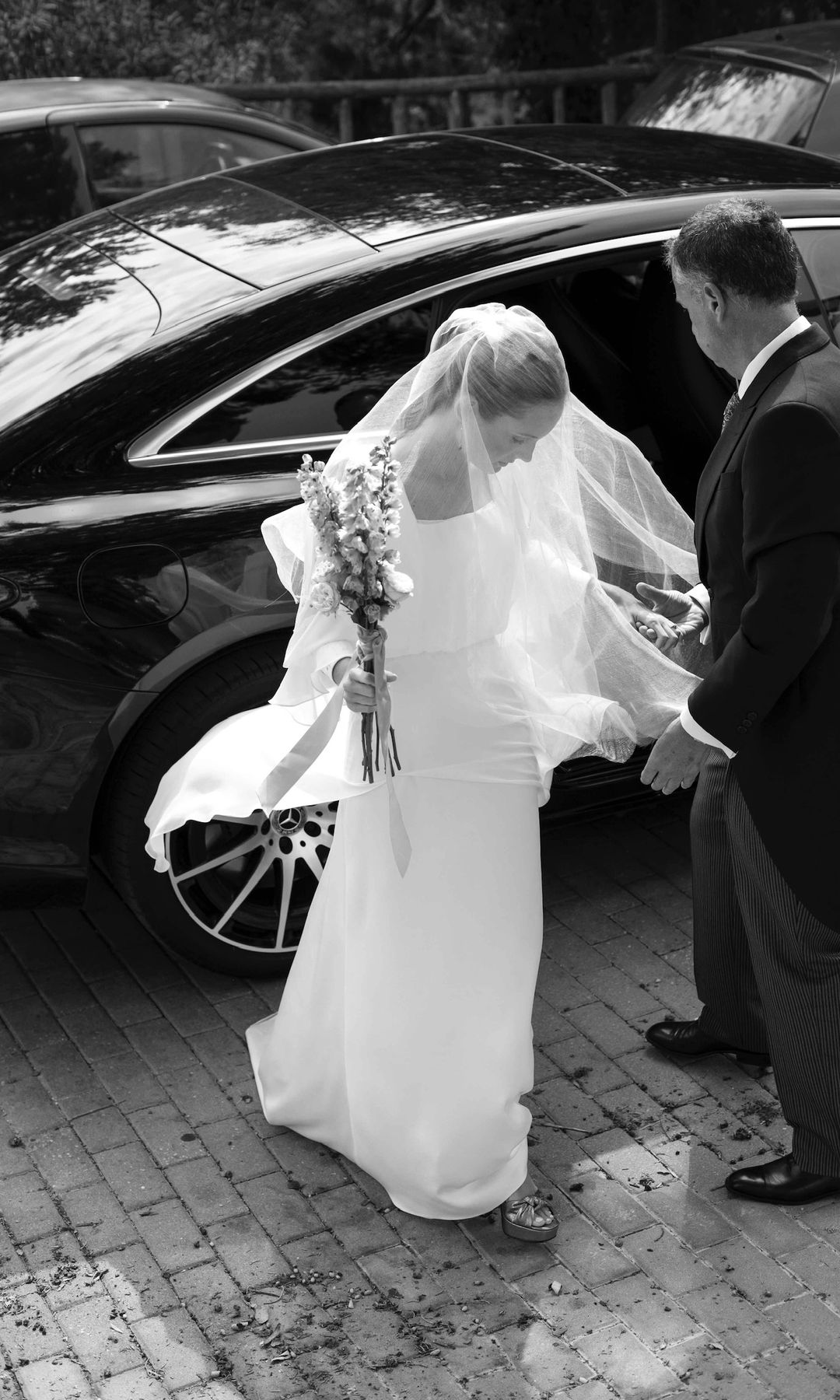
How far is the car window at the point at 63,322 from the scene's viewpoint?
11.9ft

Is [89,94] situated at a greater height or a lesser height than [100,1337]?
greater

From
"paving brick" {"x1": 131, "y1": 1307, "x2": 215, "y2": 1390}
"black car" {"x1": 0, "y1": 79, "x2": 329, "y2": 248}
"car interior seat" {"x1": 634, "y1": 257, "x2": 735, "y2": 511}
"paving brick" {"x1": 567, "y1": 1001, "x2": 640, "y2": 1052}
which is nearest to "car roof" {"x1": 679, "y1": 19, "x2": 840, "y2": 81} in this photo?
"black car" {"x1": 0, "y1": 79, "x2": 329, "y2": 248}

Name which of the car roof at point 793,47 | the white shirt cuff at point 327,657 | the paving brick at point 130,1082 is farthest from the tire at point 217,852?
the car roof at point 793,47

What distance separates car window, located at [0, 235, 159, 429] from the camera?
364 centimetres

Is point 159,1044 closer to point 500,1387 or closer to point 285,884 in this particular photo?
point 285,884

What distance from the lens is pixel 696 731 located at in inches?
115

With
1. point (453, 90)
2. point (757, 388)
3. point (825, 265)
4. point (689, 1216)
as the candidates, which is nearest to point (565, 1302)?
point (689, 1216)

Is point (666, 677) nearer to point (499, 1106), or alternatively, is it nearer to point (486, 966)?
point (486, 966)

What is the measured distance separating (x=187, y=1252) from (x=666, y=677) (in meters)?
1.52

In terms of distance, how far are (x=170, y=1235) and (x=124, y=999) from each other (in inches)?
34.1

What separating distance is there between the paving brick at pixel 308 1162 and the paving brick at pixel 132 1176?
256 millimetres

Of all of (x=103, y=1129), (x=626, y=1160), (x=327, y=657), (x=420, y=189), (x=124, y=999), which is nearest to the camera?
(x=327, y=657)

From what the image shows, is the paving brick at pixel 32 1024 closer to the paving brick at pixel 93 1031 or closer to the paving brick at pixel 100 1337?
the paving brick at pixel 93 1031

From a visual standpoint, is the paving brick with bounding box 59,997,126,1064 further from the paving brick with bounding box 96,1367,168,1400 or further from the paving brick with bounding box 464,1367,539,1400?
the paving brick with bounding box 464,1367,539,1400
